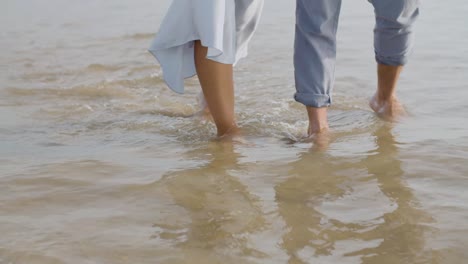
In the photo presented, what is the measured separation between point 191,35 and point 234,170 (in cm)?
64

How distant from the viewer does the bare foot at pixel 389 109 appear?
315 cm

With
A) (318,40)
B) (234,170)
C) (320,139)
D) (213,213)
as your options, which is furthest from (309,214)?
(318,40)

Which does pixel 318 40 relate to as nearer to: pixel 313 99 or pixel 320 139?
pixel 313 99

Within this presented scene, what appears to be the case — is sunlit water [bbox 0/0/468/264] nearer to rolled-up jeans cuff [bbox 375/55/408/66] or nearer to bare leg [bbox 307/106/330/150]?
bare leg [bbox 307/106/330/150]

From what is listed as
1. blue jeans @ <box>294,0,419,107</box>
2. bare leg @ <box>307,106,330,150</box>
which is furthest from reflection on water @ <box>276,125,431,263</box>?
blue jeans @ <box>294,0,419,107</box>

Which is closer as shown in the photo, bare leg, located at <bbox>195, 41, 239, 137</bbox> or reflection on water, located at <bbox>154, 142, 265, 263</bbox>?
reflection on water, located at <bbox>154, 142, 265, 263</bbox>

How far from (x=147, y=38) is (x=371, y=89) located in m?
2.46

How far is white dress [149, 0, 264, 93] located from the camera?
2.74 metres

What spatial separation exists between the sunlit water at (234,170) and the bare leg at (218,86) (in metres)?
0.11

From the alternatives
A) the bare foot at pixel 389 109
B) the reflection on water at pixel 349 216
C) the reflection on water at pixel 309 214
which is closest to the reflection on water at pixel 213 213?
the reflection on water at pixel 309 214

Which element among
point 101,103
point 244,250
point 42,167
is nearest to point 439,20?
point 101,103

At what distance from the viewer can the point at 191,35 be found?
9.36 feet

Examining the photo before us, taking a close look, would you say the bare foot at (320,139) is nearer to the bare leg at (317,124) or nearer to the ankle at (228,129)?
the bare leg at (317,124)

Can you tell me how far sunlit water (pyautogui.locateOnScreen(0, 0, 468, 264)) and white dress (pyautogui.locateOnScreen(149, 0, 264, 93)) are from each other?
29 centimetres
